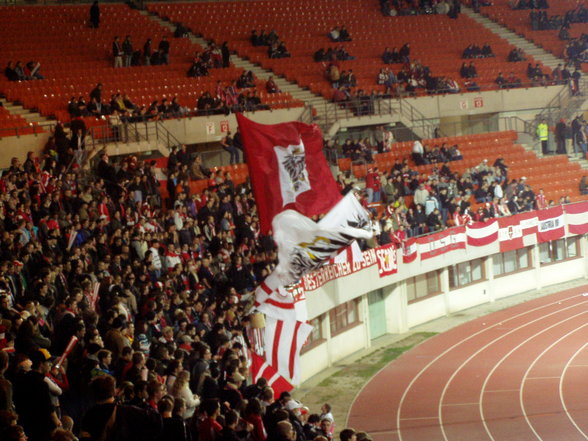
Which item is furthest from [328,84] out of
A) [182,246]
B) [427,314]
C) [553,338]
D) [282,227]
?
[282,227]

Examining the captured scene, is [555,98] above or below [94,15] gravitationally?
below

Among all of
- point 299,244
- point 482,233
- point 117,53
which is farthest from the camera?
point 117,53

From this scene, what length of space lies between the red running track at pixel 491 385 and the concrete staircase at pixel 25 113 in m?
10.9

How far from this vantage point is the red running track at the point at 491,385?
18.3m

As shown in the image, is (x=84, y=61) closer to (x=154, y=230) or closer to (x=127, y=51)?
(x=127, y=51)

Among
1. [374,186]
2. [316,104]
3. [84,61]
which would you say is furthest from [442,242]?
[84,61]

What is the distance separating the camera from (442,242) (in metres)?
26.9

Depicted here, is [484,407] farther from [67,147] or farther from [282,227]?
[67,147]

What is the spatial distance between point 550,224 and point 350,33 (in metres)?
12.6

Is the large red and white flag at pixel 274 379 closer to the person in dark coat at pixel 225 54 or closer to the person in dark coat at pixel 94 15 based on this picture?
the person in dark coat at pixel 225 54

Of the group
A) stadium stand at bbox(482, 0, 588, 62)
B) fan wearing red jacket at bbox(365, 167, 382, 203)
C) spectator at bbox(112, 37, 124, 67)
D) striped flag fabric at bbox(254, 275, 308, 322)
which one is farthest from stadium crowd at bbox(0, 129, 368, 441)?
stadium stand at bbox(482, 0, 588, 62)

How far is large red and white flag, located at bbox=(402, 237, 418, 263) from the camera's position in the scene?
2558cm

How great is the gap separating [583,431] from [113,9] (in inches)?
903

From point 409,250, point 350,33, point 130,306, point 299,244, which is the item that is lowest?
point 409,250
